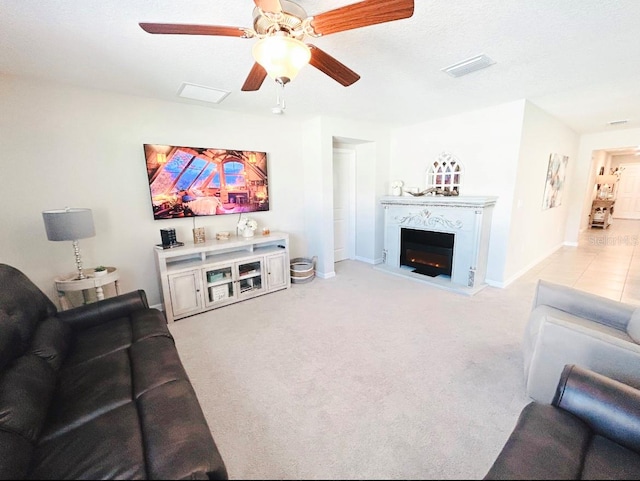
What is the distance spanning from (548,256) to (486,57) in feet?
15.1

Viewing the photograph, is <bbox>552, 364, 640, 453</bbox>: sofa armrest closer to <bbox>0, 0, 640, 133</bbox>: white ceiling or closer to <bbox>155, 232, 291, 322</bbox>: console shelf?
<bbox>0, 0, 640, 133</bbox>: white ceiling

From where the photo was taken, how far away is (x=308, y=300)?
3.34 metres

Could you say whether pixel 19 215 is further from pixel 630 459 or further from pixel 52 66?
pixel 630 459

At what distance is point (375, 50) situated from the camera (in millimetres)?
1985

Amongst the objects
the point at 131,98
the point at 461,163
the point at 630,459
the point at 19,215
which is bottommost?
the point at 630,459

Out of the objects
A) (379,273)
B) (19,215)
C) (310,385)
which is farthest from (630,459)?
(19,215)

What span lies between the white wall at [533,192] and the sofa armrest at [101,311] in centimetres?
433

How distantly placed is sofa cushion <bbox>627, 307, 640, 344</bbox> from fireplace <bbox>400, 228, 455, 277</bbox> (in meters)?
2.20

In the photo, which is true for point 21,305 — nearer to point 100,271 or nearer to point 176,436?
point 100,271

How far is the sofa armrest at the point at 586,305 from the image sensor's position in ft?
5.98

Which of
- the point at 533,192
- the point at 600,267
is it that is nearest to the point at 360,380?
the point at 533,192

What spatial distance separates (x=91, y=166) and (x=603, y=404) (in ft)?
A: 13.2

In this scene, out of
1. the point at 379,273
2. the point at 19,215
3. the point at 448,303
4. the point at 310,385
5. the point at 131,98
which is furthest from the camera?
the point at 379,273

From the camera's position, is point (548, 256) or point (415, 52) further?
point (548, 256)
